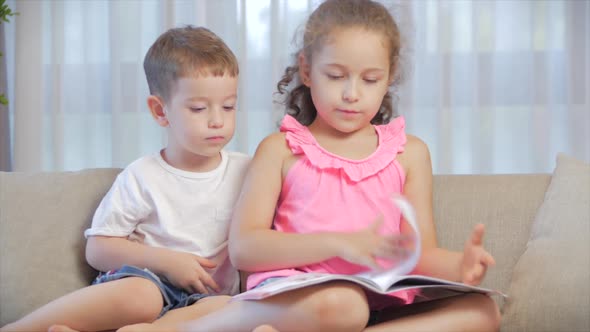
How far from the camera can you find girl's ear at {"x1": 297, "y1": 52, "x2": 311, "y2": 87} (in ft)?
5.74

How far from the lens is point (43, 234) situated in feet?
6.13

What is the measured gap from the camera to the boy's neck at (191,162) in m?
1.83

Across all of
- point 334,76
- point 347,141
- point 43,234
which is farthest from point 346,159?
point 43,234

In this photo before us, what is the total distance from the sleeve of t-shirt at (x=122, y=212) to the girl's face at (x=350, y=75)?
44cm

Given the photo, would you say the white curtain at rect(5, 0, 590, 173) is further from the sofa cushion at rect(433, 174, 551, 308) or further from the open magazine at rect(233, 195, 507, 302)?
the open magazine at rect(233, 195, 507, 302)

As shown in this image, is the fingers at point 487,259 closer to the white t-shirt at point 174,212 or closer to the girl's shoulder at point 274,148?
the girl's shoulder at point 274,148

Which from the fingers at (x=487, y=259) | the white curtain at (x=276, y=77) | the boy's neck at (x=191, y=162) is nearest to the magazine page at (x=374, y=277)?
the fingers at (x=487, y=259)

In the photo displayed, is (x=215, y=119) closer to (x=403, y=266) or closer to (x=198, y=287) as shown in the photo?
(x=198, y=287)

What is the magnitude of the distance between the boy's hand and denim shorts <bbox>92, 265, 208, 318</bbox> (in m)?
0.01

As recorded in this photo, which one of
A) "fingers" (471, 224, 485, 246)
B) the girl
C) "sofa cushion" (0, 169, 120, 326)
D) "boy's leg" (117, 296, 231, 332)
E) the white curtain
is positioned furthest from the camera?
the white curtain

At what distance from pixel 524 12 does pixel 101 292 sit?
77.6 inches

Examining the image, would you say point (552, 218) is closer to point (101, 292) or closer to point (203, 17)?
point (101, 292)

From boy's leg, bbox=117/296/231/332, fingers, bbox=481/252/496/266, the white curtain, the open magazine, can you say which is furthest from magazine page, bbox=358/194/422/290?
the white curtain

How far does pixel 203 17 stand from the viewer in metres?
3.06
